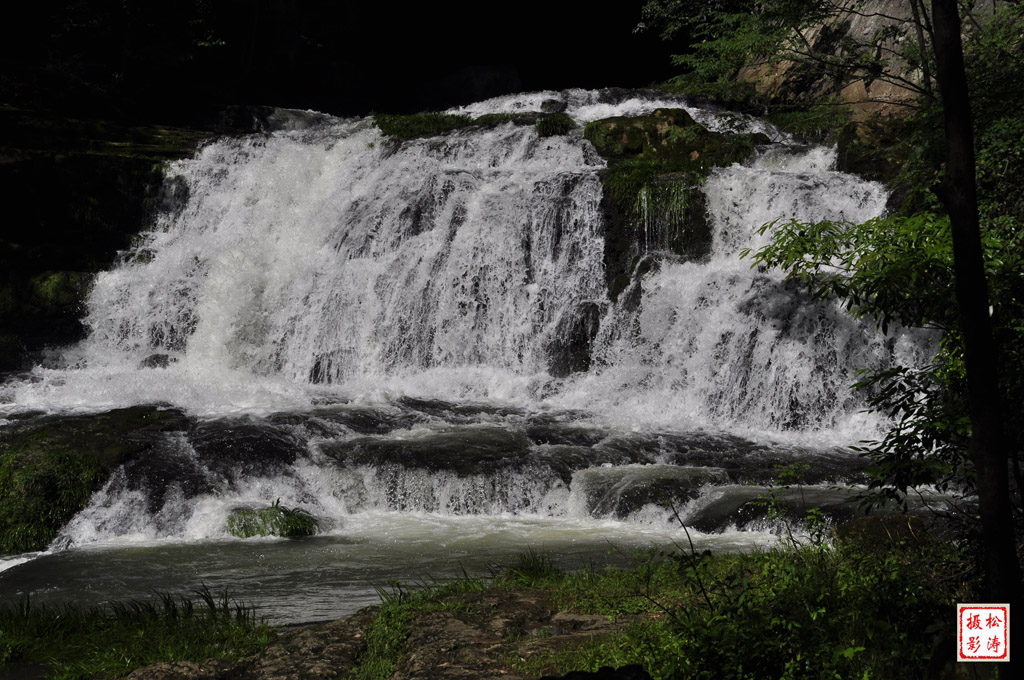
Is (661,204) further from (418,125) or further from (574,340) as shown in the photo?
(418,125)

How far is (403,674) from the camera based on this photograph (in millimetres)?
4414

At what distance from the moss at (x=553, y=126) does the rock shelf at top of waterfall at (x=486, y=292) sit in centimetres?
14

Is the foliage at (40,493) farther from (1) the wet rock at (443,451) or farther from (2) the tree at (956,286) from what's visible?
(2) the tree at (956,286)

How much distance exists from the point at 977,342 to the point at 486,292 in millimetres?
14066

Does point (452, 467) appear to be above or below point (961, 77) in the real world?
below

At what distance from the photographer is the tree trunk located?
269 centimetres

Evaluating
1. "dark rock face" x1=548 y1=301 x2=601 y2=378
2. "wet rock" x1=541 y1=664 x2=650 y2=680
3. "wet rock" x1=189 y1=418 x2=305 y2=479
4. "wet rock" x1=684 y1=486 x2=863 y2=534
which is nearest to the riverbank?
"wet rock" x1=541 y1=664 x2=650 y2=680

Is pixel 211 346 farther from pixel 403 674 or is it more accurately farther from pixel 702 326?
pixel 403 674

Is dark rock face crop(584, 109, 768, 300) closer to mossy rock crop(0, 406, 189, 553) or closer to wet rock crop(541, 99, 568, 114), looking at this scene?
wet rock crop(541, 99, 568, 114)

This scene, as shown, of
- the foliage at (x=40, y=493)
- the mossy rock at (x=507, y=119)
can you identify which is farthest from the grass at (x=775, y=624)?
the mossy rock at (x=507, y=119)

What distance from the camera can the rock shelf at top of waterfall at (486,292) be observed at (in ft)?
45.5

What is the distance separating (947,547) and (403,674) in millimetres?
→ 3064

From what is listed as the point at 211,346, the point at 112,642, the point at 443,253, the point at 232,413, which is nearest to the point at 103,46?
the point at 211,346

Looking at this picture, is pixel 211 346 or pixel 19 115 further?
pixel 19 115
